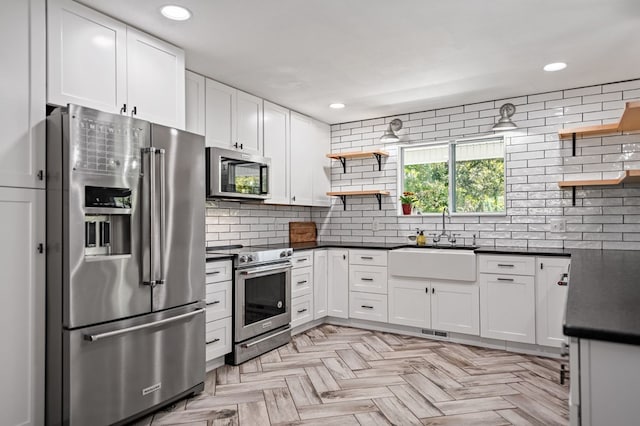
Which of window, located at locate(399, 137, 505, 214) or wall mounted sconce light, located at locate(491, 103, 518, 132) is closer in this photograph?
wall mounted sconce light, located at locate(491, 103, 518, 132)

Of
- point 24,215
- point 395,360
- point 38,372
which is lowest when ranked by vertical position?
point 395,360

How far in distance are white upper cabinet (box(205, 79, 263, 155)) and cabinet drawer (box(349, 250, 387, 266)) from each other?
4.89 ft

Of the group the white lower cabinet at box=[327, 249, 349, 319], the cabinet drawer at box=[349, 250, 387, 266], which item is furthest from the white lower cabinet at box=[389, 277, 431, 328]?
the white lower cabinet at box=[327, 249, 349, 319]

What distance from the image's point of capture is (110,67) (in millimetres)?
2566

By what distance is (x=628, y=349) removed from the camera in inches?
39.9

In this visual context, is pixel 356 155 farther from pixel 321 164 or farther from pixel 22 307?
pixel 22 307

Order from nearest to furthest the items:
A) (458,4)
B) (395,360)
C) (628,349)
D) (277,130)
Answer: (628,349) < (458,4) < (395,360) < (277,130)

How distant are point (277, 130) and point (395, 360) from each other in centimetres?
256

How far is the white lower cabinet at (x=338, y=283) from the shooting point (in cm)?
461

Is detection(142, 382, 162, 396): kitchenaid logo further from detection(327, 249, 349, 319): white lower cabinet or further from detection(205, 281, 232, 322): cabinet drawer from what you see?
detection(327, 249, 349, 319): white lower cabinet

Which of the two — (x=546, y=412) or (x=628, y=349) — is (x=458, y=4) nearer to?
(x=628, y=349)

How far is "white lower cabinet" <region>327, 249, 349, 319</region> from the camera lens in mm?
4609

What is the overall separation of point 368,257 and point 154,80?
106 inches

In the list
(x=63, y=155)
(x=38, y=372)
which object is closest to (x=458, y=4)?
(x=63, y=155)
